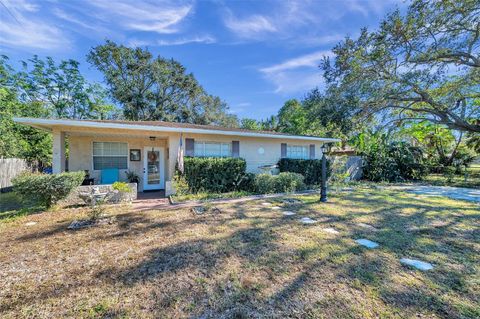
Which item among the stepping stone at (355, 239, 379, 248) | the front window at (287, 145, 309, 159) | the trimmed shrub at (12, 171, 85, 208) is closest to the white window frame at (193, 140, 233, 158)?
the front window at (287, 145, 309, 159)

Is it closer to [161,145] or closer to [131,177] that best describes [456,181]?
[161,145]

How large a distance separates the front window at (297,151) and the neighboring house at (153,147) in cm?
94

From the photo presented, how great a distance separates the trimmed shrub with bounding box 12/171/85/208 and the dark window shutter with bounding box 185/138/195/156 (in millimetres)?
4249

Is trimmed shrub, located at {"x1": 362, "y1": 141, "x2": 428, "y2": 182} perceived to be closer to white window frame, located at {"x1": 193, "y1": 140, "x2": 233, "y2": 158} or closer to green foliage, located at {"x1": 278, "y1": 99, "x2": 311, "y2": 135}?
white window frame, located at {"x1": 193, "y1": 140, "x2": 233, "y2": 158}

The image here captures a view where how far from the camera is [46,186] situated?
21.3 feet

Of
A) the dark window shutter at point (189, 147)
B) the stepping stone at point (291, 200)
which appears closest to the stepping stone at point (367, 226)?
the stepping stone at point (291, 200)

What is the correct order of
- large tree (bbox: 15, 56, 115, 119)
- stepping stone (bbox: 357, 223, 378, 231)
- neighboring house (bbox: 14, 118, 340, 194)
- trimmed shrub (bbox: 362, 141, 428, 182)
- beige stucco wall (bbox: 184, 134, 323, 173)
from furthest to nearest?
large tree (bbox: 15, 56, 115, 119), trimmed shrub (bbox: 362, 141, 428, 182), beige stucco wall (bbox: 184, 134, 323, 173), neighboring house (bbox: 14, 118, 340, 194), stepping stone (bbox: 357, 223, 378, 231)

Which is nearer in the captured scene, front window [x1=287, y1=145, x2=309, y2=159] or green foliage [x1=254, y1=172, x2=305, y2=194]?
green foliage [x1=254, y1=172, x2=305, y2=194]

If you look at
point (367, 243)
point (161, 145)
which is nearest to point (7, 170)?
point (161, 145)

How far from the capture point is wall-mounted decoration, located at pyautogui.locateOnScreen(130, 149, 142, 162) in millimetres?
11125

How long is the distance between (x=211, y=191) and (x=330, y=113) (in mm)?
8559

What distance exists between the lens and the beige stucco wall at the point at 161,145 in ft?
32.4

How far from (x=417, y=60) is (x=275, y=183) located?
29.1ft

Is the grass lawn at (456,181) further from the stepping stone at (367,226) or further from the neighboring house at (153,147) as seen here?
the stepping stone at (367,226)
